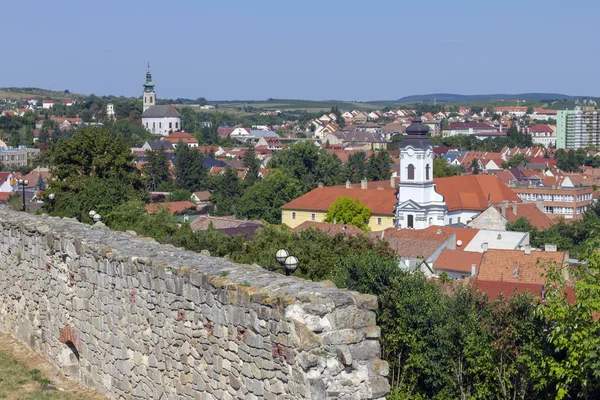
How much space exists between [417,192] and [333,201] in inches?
328

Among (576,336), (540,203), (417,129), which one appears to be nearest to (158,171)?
(540,203)

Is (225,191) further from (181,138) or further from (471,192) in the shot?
(181,138)

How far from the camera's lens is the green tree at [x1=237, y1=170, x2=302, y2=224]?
8075 centimetres

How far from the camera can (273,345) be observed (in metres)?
7.27

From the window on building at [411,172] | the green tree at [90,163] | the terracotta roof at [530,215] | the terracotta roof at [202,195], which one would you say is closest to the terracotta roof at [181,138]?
the terracotta roof at [202,195]

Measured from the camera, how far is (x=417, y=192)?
68.4 metres

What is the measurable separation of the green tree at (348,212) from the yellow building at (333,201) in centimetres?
107

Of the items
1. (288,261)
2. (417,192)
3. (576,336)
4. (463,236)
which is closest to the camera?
(576,336)

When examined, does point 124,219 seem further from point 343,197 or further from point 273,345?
point 343,197

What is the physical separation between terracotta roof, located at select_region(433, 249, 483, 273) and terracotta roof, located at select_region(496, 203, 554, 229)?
26889 millimetres

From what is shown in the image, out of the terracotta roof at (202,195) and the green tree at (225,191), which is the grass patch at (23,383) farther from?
the terracotta roof at (202,195)

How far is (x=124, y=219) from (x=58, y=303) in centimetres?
1458

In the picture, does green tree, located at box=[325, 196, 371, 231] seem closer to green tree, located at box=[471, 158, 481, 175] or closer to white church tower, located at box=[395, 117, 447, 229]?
white church tower, located at box=[395, 117, 447, 229]

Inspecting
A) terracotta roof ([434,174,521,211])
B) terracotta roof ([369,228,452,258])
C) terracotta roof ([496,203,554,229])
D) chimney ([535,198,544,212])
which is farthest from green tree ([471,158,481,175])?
terracotta roof ([369,228,452,258])
